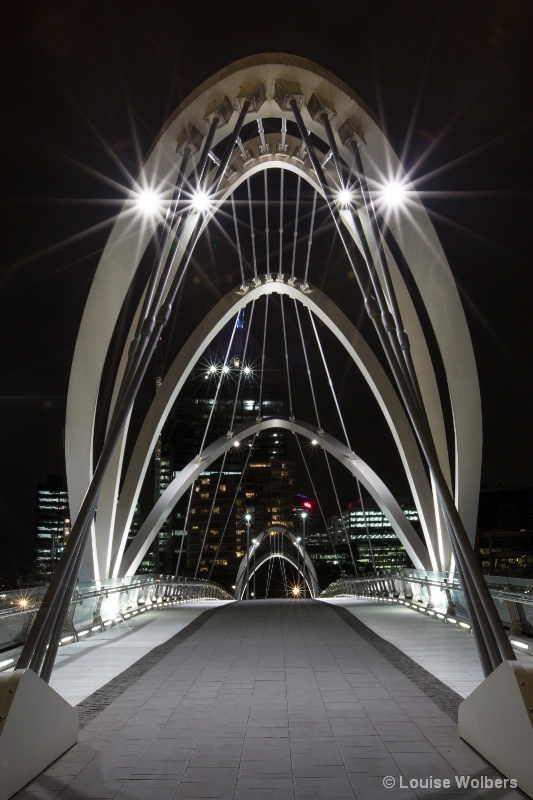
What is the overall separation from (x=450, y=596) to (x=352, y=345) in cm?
1418

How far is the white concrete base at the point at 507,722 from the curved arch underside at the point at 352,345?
9.02m

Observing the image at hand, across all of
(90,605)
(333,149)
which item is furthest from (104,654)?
(333,149)

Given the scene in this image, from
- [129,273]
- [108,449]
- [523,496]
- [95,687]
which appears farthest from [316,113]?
[523,496]

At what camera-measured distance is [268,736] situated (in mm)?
5461

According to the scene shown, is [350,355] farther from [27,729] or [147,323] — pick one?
[27,729]

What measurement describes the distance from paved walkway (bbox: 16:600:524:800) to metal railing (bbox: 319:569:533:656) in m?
1.68

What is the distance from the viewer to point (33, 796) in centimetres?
421

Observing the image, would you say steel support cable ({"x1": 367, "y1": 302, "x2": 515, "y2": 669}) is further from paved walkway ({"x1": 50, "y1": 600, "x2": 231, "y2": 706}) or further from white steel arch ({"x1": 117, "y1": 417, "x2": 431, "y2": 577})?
white steel arch ({"x1": 117, "y1": 417, "x2": 431, "y2": 577})

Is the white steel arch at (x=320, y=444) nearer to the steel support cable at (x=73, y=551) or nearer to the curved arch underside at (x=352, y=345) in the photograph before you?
the curved arch underside at (x=352, y=345)

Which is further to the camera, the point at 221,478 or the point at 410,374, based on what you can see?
the point at 221,478

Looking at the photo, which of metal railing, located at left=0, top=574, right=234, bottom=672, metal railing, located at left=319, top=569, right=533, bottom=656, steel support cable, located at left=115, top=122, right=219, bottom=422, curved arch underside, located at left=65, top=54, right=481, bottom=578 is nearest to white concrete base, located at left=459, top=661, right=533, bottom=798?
metal railing, located at left=319, top=569, right=533, bottom=656

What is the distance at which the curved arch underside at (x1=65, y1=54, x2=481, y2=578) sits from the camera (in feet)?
48.1

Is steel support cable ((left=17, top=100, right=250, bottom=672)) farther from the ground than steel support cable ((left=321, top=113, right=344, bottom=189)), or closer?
closer

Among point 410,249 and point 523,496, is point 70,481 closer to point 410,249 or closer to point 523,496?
point 410,249
